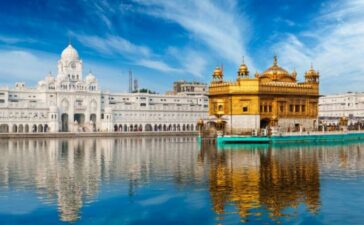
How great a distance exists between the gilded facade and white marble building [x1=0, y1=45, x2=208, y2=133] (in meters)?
49.8

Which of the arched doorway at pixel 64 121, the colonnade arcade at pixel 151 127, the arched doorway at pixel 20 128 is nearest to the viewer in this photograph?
the arched doorway at pixel 20 128

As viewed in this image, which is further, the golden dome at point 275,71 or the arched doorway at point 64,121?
the arched doorway at point 64,121

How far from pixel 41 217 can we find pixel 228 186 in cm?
811

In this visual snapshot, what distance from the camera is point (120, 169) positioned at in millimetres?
27484

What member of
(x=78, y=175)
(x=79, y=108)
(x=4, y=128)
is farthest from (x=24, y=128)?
(x=78, y=175)

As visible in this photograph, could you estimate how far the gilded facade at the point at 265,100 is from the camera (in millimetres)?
57719

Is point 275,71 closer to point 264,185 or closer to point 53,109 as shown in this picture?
point 264,185

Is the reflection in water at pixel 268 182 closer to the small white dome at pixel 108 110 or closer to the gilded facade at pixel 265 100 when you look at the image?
the gilded facade at pixel 265 100

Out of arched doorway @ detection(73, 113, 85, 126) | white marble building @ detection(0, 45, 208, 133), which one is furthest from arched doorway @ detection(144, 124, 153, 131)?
arched doorway @ detection(73, 113, 85, 126)

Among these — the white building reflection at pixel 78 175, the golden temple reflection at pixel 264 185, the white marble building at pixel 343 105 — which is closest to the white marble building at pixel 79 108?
the white marble building at pixel 343 105

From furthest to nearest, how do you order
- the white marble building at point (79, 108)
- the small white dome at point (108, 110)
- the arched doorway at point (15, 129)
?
the small white dome at point (108, 110), the white marble building at point (79, 108), the arched doorway at point (15, 129)

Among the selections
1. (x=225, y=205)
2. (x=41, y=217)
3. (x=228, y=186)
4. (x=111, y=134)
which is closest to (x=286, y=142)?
(x=228, y=186)

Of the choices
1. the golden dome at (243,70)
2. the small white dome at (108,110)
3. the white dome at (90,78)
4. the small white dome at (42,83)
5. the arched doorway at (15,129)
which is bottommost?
the arched doorway at (15,129)

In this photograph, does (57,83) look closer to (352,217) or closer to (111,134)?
(111,134)
